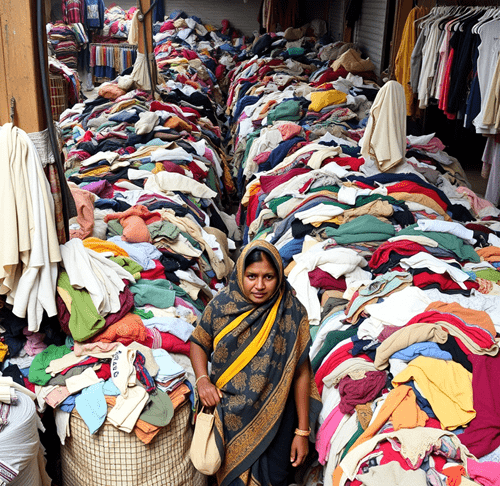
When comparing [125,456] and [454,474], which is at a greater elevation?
[454,474]

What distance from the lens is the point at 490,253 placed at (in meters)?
4.16

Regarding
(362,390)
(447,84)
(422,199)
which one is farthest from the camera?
(447,84)

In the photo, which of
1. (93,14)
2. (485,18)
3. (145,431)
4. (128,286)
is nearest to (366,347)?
(145,431)

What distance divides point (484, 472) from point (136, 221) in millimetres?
3037

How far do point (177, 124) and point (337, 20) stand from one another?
9.61 metres

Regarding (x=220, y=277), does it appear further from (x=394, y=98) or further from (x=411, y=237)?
(x=394, y=98)

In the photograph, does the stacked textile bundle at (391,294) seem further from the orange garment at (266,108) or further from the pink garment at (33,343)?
the orange garment at (266,108)

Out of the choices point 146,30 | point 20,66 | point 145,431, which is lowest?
point 145,431

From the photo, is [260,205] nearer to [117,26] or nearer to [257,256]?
[257,256]

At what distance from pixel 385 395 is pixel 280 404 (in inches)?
19.2

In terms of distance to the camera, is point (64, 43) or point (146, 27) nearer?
point (146, 27)

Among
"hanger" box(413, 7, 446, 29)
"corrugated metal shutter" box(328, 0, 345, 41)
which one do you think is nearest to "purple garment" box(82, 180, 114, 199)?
"hanger" box(413, 7, 446, 29)

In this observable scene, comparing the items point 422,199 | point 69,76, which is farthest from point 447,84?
point 69,76

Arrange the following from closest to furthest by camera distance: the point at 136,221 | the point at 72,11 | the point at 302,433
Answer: the point at 302,433
the point at 136,221
the point at 72,11
